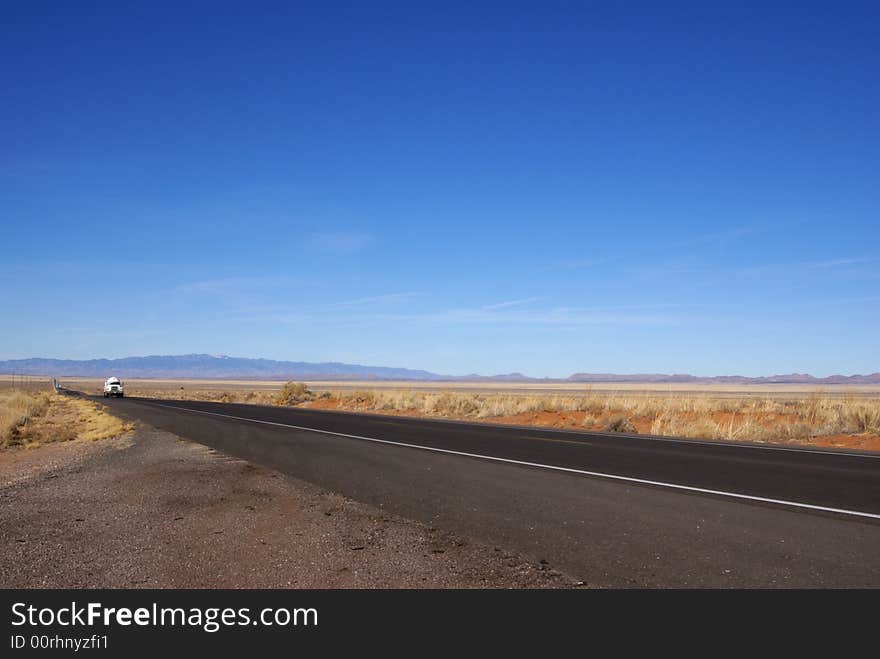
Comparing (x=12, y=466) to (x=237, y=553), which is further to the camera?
(x=12, y=466)

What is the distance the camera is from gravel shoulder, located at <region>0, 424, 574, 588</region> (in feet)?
21.2

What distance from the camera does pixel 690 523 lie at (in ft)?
28.6

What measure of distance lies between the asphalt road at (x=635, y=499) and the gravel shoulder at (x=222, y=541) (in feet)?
2.32

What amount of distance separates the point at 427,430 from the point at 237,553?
18.2m

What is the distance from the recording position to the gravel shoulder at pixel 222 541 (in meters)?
6.46

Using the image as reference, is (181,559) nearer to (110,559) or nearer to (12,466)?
(110,559)

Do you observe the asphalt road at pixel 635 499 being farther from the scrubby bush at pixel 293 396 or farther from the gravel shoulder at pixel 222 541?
the scrubby bush at pixel 293 396

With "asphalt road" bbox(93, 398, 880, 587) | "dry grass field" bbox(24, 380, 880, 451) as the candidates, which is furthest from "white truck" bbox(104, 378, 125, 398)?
"asphalt road" bbox(93, 398, 880, 587)

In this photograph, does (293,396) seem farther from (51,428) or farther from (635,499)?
(635,499)

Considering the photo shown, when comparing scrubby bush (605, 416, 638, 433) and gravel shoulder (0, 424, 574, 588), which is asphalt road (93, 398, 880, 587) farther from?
scrubby bush (605, 416, 638, 433)

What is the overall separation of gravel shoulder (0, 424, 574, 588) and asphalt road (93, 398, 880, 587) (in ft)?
2.32

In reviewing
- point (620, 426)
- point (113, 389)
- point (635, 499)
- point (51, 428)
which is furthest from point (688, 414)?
point (113, 389)

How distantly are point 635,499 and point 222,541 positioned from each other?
5740 mm
